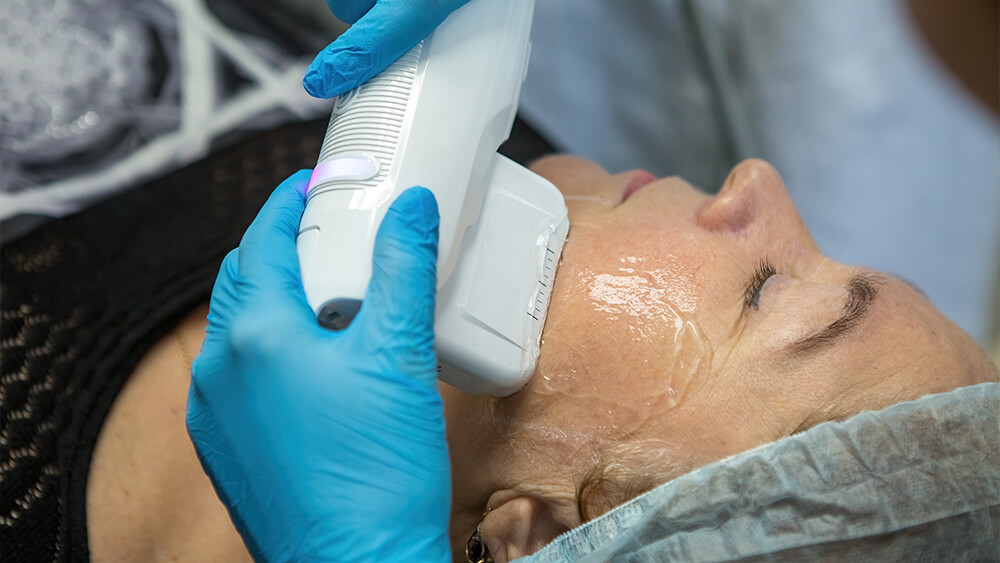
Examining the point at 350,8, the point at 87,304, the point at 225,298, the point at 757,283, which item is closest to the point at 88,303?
the point at 87,304

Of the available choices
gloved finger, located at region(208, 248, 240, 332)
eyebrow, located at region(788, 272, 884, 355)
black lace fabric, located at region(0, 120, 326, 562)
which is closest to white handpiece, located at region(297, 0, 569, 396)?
gloved finger, located at region(208, 248, 240, 332)

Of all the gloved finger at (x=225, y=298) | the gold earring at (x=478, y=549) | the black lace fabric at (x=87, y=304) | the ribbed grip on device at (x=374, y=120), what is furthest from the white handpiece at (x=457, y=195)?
the black lace fabric at (x=87, y=304)

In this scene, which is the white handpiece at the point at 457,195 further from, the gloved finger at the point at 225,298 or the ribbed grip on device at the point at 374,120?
the gloved finger at the point at 225,298

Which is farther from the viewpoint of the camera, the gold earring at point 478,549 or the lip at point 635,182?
the lip at point 635,182

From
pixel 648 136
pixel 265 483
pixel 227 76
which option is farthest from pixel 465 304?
pixel 648 136

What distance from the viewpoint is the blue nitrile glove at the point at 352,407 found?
2.64 ft

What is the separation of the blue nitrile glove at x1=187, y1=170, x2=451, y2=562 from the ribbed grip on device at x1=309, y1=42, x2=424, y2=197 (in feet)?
0.21

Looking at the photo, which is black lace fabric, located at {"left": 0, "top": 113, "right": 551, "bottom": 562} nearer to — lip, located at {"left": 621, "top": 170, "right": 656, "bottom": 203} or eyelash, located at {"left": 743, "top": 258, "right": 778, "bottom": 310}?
lip, located at {"left": 621, "top": 170, "right": 656, "bottom": 203}

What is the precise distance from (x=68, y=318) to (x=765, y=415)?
1012 millimetres

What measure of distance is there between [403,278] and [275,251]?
0.16m

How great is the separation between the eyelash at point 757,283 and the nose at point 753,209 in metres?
0.05

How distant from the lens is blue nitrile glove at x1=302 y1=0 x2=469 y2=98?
0.90 metres

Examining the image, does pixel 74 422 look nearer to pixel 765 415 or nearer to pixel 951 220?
pixel 765 415

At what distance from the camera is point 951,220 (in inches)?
83.6
